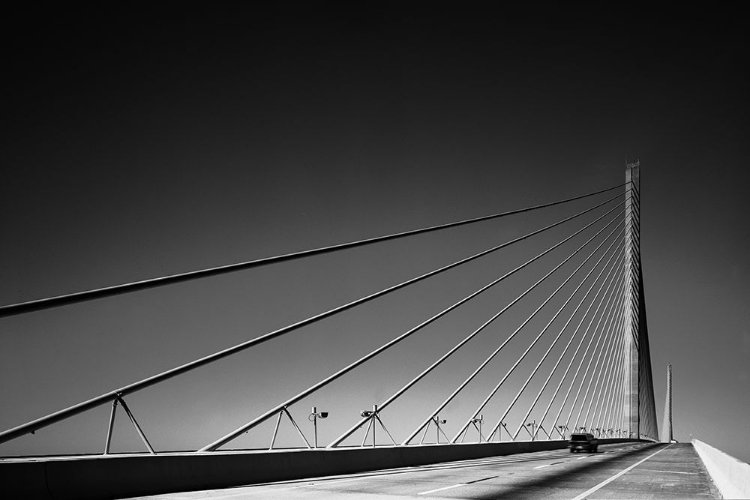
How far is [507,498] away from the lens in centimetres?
1148

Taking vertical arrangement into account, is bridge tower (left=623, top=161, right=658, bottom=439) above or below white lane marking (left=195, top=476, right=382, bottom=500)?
above

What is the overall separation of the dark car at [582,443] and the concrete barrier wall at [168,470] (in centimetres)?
1551

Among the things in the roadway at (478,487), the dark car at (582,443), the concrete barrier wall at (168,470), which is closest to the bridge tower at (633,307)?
the dark car at (582,443)

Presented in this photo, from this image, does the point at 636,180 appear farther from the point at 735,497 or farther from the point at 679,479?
the point at 735,497

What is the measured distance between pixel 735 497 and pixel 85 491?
940cm

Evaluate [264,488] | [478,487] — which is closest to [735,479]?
[478,487]

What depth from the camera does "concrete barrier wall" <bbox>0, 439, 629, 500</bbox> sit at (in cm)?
936

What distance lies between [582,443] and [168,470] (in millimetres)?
25392

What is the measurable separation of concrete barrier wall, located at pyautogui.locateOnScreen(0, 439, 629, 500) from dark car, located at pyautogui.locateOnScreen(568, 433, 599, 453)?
50.9ft

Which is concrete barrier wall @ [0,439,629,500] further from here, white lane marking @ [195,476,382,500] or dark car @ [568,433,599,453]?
dark car @ [568,433,599,453]

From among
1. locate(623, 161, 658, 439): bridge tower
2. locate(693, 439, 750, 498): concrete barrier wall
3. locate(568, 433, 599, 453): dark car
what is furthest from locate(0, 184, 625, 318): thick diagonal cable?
locate(623, 161, 658, 439): bridge tower

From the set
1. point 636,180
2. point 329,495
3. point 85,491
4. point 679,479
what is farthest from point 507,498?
point 636,180

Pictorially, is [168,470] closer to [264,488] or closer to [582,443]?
[264,488]

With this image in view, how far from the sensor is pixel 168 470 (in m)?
12.1
